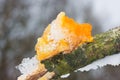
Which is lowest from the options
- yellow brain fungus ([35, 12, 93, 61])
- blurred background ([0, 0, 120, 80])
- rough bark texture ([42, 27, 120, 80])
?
rough bark texture ([42, 27, 120, 80])

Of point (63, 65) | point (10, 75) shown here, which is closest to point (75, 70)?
point (63, 65)

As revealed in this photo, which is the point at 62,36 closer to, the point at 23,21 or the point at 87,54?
the point at 87,54

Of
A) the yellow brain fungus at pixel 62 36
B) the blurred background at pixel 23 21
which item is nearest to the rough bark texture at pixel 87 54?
the yellow brain fungus at pixel 62 36

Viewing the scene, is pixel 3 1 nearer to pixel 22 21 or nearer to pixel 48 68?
pixel 22 21

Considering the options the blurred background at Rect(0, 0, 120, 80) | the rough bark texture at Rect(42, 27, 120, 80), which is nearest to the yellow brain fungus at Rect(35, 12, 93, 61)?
the rough bark texture at Rect(42, 27, 120, 80)

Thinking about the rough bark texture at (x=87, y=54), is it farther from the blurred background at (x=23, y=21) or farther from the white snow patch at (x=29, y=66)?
the blurred background at (x=23, y=21)

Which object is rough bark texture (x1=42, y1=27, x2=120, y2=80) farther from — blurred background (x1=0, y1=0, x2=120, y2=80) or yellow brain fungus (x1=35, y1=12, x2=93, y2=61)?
blurred background (x1=0, y1=0, x2=120, y2=80)
